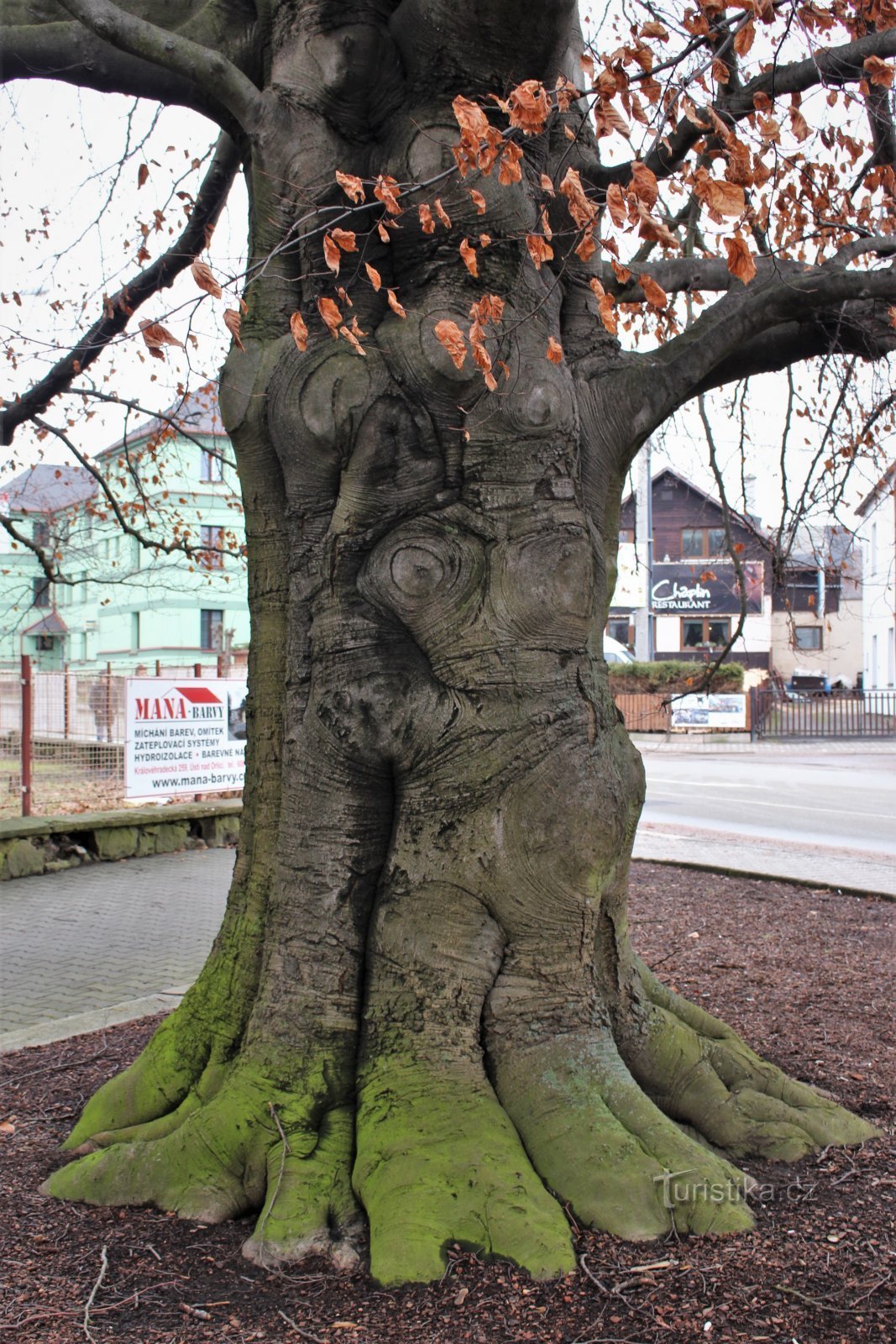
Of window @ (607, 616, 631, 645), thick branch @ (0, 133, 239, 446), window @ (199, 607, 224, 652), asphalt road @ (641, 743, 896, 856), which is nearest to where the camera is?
thick branch @ (0, 133, 239, 446)

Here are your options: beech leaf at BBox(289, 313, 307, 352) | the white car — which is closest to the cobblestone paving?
beech leaf at BBox(289, 313, 307, 352)

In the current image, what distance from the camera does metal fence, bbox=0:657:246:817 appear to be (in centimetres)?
1191

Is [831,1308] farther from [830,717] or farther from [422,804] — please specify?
[830,717]

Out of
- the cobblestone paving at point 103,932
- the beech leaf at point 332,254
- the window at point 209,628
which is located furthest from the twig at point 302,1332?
the window at point 209,628

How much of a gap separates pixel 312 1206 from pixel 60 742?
10.1 meters

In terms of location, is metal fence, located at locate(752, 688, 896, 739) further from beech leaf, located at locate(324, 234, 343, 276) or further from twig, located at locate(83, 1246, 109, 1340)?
twig, located at locate(83, 1246, 109, 1340)

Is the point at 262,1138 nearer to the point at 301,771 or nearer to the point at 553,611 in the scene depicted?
the point at 301,771

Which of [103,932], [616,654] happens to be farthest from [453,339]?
[616,654]

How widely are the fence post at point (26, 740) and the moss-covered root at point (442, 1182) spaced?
9.42 m

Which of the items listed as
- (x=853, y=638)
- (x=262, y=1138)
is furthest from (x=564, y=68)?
(x=853, y=638)

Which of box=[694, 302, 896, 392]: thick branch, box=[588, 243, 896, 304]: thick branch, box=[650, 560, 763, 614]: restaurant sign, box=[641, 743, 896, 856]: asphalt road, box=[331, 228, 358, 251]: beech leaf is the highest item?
box=[650, 560, 763, 614]: restaurant sign

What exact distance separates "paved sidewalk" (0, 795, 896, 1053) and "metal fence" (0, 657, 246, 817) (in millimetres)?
1040

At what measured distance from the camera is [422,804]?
3.69m

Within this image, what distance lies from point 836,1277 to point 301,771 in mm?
2241
